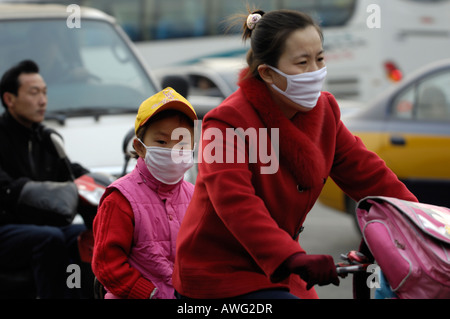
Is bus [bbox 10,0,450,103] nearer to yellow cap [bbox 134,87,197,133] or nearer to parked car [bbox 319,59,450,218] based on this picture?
parked car [bbox 319,59,450,218]

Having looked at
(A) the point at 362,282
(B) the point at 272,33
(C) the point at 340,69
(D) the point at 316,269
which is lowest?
(C) the point at 340,69

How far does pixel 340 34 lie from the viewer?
18.0 m

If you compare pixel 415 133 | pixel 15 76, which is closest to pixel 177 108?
pixel 15 76

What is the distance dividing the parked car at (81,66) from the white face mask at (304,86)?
317 centimetres

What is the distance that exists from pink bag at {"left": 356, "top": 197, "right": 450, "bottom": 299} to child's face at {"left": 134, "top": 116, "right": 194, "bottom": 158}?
98 cm

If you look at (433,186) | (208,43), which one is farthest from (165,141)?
(208,43)

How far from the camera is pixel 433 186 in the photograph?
7020mm

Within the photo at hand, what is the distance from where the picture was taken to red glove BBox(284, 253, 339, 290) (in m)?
2.14

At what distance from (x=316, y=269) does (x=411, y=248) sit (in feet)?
0.96

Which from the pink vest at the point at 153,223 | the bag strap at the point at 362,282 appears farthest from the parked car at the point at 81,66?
the bag strap at the point at 362,282

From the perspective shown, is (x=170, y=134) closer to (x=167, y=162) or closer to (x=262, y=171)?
(x=167, y=162)

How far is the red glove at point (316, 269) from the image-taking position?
84.4 inches

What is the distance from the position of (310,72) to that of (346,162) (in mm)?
388

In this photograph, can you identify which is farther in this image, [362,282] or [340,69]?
[340,69]
